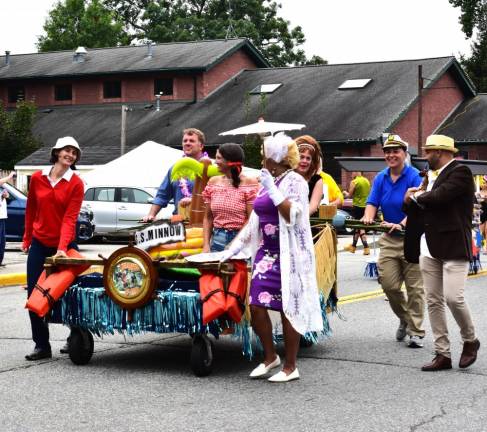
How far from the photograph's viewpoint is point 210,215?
8656 millimetres

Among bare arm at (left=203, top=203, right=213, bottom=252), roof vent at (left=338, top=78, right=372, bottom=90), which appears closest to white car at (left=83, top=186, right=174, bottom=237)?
bare arm at (left=203, top=203, right=213, bottom=252)

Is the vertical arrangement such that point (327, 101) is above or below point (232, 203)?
above

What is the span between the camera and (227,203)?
27.9ft

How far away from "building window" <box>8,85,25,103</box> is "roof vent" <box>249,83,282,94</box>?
13.6 meters

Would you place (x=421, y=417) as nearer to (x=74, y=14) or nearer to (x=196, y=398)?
(x=196, y=398)

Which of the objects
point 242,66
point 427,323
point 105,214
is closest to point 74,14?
point 242,66

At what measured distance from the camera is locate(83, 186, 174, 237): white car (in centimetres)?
2745

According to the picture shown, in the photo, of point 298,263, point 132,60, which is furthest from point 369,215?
point 132,60

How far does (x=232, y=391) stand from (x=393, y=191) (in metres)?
3.00

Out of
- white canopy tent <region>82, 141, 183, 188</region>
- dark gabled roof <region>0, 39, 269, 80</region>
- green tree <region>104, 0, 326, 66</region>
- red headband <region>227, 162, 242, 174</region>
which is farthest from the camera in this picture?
green tree <region>104, 0, 326, 66</region>

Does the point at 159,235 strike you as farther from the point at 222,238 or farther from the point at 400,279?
the point at 400,279

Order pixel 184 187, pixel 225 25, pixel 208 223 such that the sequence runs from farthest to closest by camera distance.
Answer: pixel 225 25
pixel 184 187
pixel 208 223

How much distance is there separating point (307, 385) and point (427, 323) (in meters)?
3.59

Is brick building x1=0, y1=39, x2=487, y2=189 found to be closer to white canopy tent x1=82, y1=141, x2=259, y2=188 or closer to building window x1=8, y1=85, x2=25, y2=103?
building window x1=8, y1=85, x2=25, y2=103
